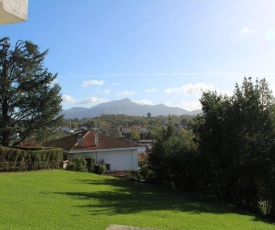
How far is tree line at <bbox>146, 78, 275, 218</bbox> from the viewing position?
75.5 feet

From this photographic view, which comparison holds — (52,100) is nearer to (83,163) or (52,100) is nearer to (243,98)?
(83,163)

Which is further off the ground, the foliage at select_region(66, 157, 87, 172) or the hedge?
the hedge

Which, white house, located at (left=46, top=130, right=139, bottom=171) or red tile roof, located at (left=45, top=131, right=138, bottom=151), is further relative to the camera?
red tile roof, located at (left=45, top=131, right=138, bottom=151)

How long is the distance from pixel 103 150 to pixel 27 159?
14.2 metres

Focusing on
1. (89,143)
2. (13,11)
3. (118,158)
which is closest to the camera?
(13,11)

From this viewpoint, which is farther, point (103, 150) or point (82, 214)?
point (103, 150)

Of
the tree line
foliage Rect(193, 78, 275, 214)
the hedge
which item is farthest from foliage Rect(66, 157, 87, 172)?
foliage Rect(193, 78, 275, 214)

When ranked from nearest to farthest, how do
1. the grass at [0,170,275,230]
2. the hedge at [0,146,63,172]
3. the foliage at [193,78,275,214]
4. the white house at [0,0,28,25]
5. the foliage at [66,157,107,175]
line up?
the white house at [0,0,28,25] < the grass at [0,170,275,230] < the foliage at [193,78,275,214] < the hedge at [0,146,63,172] < the foliage at [66,157,107,175]

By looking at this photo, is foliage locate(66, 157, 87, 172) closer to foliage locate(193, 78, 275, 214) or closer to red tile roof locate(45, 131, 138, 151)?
red tile roof locate(45, 131, 138, 151)

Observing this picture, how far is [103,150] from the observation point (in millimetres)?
43094

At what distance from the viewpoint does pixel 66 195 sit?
16625 millimetres

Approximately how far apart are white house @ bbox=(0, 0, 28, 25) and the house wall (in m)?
40.5

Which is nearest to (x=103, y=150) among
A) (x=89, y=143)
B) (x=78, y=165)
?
(x=89, y=143)

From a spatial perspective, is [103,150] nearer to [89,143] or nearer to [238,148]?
[89,143]
